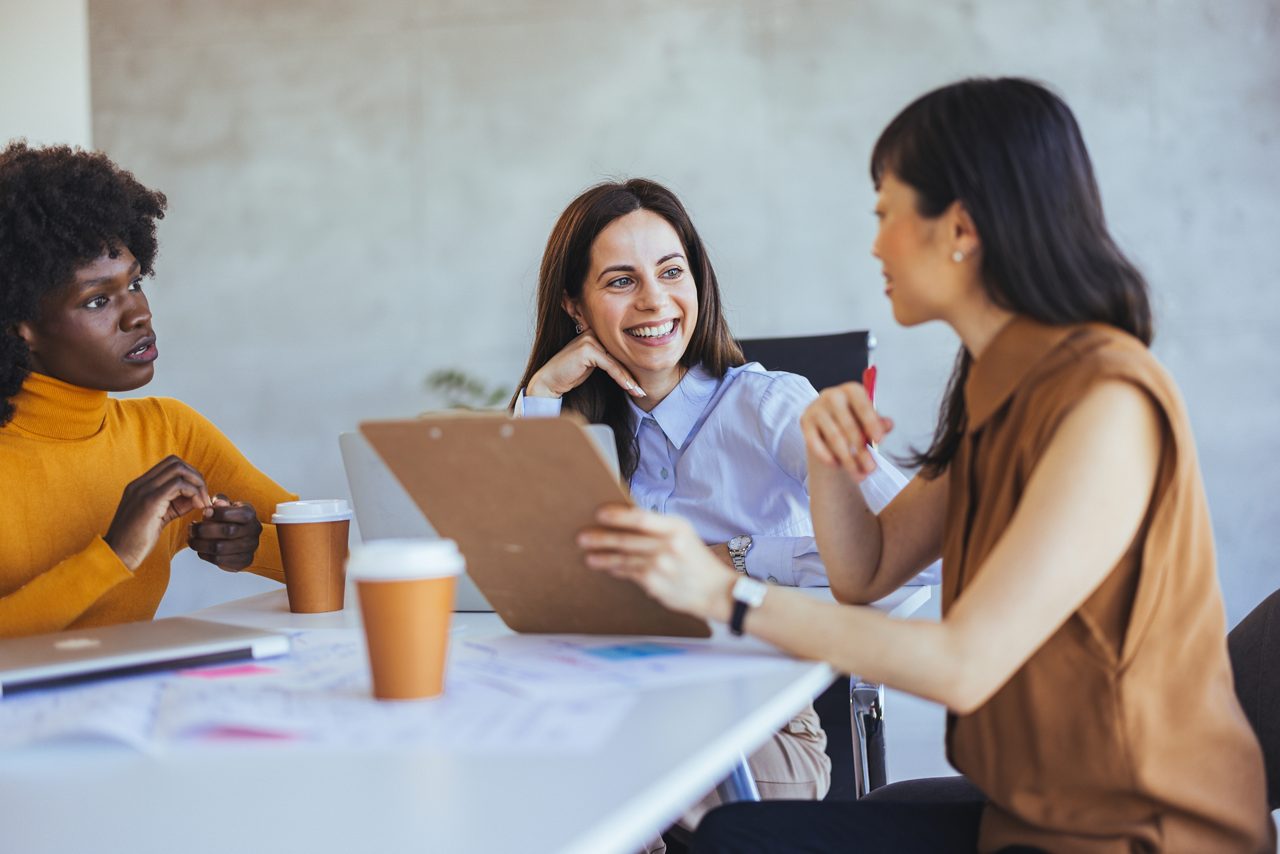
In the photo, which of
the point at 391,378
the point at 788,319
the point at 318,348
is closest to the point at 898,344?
the point at 788,319

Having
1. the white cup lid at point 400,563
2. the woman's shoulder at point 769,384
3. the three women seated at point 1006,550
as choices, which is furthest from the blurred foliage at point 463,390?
the white cup lid at point 400,563

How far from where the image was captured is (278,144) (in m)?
4.51

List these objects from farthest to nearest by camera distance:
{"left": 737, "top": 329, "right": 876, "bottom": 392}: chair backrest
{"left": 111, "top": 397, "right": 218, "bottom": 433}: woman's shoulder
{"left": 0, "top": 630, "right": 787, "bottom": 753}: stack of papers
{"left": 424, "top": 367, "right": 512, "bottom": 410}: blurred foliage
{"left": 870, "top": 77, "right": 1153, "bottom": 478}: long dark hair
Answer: {"left": 424, "top": 367, "right": 512, "bottom": 410}: blurred foliage → {"left": 737, "top": 329, "right": 876, "bottom": 392}: chair backrest → {"left": 111, "top": 397, "right": 218, "bottom": 433}: woman's shoulder → {"left": 870, "top": 77, "right": 1153, "bottom": 478}: long dark hair → {"left": 0, "top": 630, "right": 787, "bottom": 753}: stack of papers

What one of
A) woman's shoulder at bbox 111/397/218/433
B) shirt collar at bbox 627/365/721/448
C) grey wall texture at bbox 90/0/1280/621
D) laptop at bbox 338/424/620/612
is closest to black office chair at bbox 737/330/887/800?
shirt collar at bbox 627/365/721/448

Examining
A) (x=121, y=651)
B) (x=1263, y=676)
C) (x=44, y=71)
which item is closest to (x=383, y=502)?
(x=121, y=651)

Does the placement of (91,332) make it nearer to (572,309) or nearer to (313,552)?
(313,552)

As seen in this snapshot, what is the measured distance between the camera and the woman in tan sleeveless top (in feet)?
3.20

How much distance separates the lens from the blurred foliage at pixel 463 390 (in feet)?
14.1

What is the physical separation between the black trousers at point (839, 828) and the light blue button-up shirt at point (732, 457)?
682 millimetres

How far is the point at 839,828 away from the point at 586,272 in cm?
123

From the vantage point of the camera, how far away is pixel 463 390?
434cm

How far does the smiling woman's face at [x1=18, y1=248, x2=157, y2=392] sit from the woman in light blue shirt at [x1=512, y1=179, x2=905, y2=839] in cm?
63

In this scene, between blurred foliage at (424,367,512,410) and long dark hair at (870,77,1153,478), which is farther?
blurred foliage at (424,367,512,410)

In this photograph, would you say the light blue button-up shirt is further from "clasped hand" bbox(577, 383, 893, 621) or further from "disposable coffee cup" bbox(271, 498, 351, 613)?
"clasped hand" bbox(577, 383, 893, 621)
